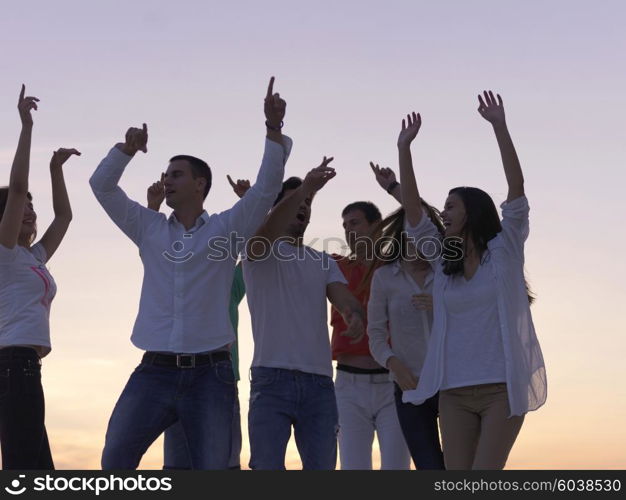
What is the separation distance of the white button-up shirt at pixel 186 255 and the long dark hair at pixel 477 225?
1550mm

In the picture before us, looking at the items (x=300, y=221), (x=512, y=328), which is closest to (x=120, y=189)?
(x=300, y=221)

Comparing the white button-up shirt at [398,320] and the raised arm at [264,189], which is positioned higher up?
the raised arm at [264,189]

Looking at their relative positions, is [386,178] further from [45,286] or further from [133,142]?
[45,286]

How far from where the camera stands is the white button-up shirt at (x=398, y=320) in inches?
400

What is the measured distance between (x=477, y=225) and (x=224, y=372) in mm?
2410

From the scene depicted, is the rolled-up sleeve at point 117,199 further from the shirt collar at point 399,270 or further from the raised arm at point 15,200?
the shirt collar at point 399,270

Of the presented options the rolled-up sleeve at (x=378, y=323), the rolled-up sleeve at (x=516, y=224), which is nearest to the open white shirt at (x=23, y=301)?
the rolled-up sleeve at (x=378, y=323)

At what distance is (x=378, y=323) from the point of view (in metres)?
10.3

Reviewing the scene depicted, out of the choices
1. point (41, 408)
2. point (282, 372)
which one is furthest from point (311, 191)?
point (41, 408)

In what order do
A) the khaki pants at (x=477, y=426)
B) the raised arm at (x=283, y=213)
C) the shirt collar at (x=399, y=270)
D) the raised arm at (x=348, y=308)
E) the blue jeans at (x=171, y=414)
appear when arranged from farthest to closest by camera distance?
the shirt collar at (x=399, y=270) < the raised arm at (x=283, y=213) < the raised arm at (x=348, y=308) < the khaki pants at (x=477, y=426) < the blue jeans at (x=171, y=414)

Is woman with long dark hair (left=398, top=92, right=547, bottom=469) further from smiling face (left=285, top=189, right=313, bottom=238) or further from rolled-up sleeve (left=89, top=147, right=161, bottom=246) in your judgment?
rolled-up sleeve (left=89, top=147, right=161, bottom=246)

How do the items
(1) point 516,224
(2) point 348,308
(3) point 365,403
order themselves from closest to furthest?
(1) point 516,224
(2) point 348,308
(3) point 365,403

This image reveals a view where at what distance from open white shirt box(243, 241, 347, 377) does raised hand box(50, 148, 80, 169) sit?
209 cm

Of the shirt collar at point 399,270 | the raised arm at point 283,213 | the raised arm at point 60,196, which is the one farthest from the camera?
the raised arm at point 60,196
